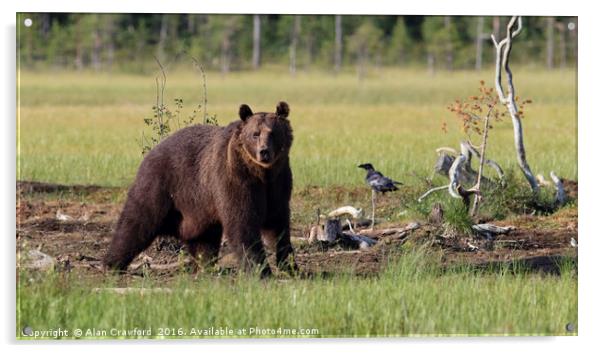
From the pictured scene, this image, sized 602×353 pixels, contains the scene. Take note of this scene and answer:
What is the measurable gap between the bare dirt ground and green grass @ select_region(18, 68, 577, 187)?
0.52m

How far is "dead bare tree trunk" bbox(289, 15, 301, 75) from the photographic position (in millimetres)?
10320

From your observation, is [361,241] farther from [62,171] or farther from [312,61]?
[62,171]

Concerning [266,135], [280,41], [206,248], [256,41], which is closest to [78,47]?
[256,41]

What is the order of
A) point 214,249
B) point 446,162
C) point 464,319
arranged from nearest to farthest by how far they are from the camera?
1. point 464,319
2. point 214,249
3. point 446,162

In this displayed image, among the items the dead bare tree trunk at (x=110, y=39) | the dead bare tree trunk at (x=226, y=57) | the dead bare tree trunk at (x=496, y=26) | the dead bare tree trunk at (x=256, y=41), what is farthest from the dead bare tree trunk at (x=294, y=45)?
the dead bare tree trunk at (x=496, y=26)

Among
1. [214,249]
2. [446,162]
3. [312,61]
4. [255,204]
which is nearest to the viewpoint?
[255,204]

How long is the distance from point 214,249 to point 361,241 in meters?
1.31

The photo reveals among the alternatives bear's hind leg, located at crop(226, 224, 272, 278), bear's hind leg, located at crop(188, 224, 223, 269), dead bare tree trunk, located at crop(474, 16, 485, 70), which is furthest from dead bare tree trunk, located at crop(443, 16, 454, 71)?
bear's hind leg, located at crop(188, 224, 223, 269)

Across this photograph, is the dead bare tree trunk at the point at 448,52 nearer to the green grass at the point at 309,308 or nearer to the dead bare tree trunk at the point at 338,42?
the dead bare tree trunk at the point at 338,42

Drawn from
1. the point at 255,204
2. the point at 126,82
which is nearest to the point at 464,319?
the point at 255,204

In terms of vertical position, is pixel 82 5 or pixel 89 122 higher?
pixel 82 5

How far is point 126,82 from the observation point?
12016mm

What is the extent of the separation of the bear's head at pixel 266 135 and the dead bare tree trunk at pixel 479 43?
2.04 m

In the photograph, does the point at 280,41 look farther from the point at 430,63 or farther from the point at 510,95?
the point at 510,95
